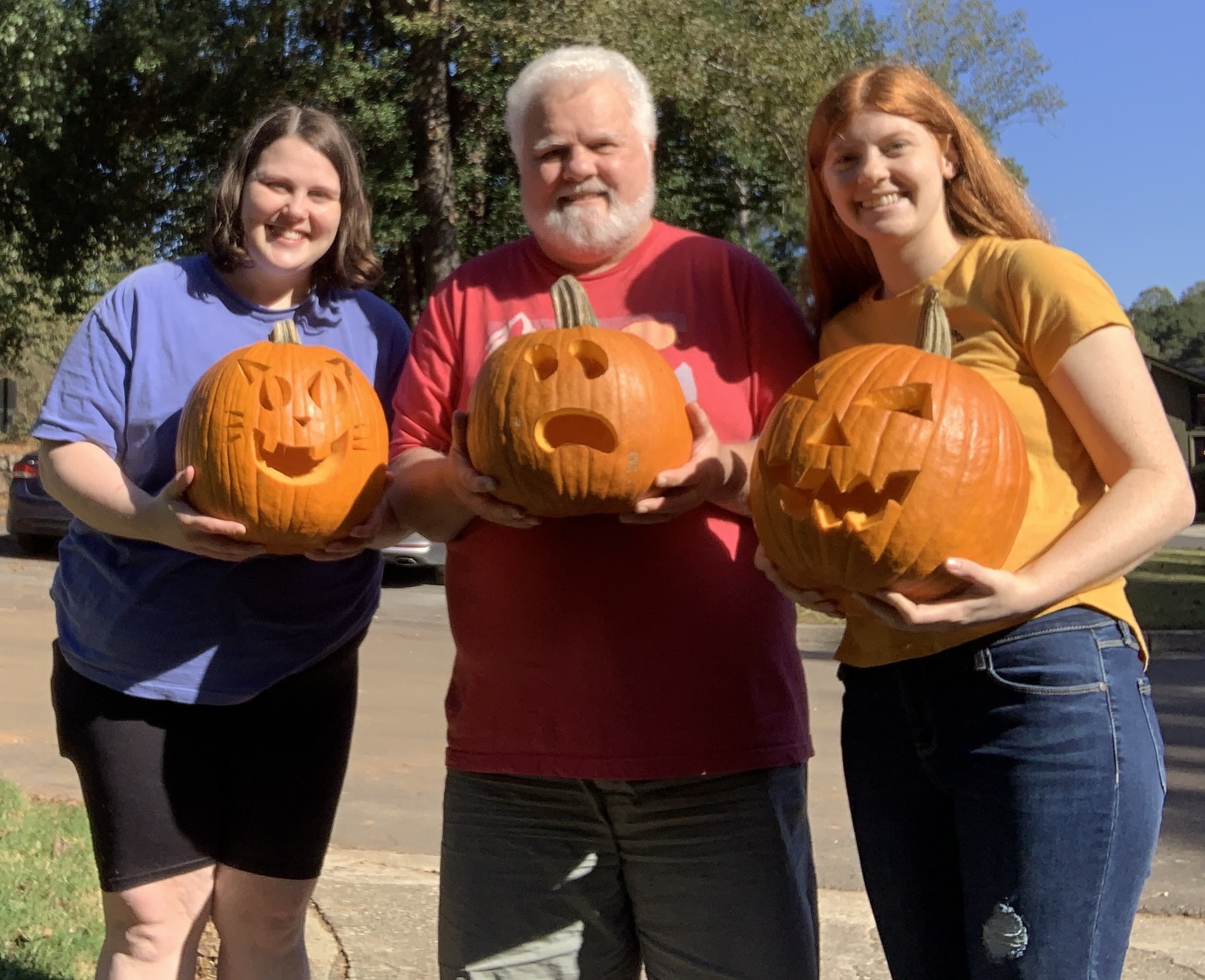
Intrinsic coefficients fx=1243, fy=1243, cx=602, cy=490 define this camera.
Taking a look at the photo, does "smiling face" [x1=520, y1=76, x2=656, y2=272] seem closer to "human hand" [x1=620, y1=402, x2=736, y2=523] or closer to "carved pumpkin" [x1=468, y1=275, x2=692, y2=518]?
"carved pumpkin" [x1=468, y1=275, x2=692, y2=518]

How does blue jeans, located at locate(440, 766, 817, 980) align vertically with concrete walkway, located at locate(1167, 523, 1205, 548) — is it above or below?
below

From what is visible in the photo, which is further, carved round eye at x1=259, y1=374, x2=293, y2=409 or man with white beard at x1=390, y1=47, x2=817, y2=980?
carved round eye at x1=259, y1=374, x2=293, y2=409

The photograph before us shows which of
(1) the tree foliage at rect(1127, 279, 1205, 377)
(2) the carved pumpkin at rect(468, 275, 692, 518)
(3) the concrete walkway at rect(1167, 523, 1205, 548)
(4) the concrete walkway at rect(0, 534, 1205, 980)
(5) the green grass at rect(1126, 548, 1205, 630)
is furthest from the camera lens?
(1) the tree foliage at rect(1127, 279, 1205, 377)

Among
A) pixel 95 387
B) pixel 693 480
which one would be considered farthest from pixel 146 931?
pixel 693 480

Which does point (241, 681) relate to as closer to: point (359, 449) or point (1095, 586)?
point (359, 449)

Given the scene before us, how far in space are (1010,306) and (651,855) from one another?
1185 mm

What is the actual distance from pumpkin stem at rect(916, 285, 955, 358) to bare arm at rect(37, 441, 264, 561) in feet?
4.28

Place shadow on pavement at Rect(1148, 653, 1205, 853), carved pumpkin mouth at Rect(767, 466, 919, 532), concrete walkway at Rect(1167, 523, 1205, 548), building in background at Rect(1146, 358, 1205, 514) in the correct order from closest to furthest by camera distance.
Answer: carved pumpkin mouth at Rect(767, 466, 919, 532) < shadow on pavement at Rect(1148, 653, 1205, 853) < concrete walkway at Rect(1167, 523, 1205, 548) < building in background at Rect(1146, 358, 1205, 514)

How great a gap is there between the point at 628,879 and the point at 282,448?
1.07 meters

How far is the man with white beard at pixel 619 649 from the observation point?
2.29 metres

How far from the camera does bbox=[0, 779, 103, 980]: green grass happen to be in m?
3.53

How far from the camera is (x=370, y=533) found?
2.48 m

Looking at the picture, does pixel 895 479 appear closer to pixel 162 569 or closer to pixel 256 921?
pixel 162 569

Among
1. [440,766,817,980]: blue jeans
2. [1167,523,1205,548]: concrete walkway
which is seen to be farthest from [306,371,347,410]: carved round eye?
[1167,523,1205,548]: concrete walkway
